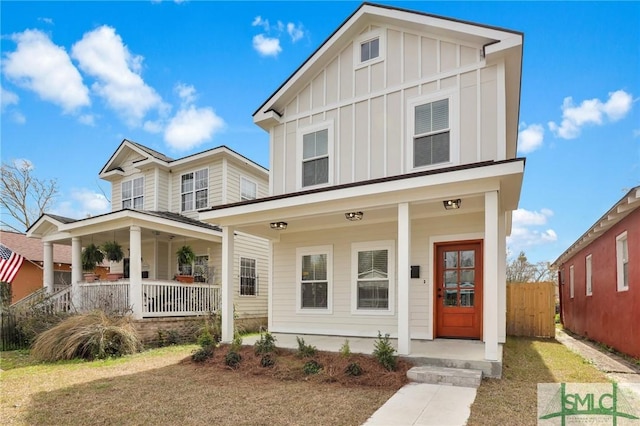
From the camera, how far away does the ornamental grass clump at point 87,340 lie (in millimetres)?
8828

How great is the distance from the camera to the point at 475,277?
8.43m

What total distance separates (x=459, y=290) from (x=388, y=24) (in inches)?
235

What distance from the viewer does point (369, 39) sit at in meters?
9.40

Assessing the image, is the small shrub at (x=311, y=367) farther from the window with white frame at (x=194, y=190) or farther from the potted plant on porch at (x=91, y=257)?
the potted plant on porch at (x=91, y=257)

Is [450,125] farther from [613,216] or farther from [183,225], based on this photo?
[183,225]

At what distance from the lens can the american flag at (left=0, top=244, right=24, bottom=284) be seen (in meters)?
10.5

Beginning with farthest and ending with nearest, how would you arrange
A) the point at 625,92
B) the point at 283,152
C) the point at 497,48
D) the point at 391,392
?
1. the point at 625,92
2. the point at 283,152
3. the point at 497,48
4. the point at 391,392

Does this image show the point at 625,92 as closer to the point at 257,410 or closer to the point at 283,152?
the point at 283,152

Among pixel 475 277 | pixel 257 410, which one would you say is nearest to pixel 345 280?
pixel 475 277

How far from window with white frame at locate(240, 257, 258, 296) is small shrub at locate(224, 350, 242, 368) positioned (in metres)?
6.86

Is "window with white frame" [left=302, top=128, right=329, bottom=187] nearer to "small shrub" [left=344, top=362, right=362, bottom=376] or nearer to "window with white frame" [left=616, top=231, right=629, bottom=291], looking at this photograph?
"small shrub" [left=344, top=362, right=362, bottom=376]

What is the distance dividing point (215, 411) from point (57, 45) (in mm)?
12450

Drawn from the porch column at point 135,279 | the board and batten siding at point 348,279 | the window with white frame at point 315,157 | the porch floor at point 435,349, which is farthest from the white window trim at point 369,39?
the porch column at point 135,279

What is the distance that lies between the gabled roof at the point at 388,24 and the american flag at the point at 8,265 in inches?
288
